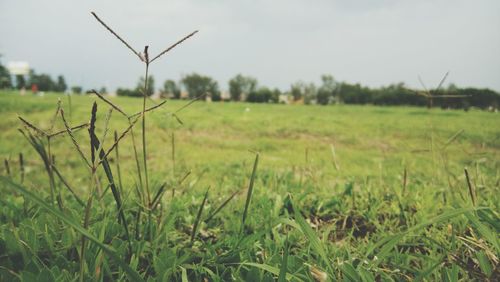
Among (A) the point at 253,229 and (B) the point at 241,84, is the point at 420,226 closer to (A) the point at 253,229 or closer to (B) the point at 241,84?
(A) the point at 253,229

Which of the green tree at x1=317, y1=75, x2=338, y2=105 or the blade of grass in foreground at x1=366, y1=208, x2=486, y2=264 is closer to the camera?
the blade of grass in foreground at x1=366, y1=208, x2=486, y2=264

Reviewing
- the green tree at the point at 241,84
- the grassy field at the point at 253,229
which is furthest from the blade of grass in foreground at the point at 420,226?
the green tree at the point at 241,84

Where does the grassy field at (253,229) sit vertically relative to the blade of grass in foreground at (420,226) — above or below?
below

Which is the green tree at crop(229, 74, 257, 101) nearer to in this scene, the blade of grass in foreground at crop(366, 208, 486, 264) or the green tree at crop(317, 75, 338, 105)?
the green tree at crop(317, 75, 338, 105)

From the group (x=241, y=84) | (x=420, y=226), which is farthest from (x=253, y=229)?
(x=241, y=84)

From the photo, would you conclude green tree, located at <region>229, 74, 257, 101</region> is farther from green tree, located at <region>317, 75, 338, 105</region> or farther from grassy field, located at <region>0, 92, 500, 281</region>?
grassy field, located at <region>0, 92, 500, 281</region>

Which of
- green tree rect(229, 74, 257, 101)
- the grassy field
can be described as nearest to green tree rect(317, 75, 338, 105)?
green tree rect(229, 74, 257, 101)

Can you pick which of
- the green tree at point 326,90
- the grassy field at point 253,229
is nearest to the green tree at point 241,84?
the green tree at point 326,90

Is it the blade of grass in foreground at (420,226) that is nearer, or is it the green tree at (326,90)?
the blade of grass in foreground at (420,226)

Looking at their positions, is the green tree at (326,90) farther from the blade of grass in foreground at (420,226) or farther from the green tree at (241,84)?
the blade of grass in foreground at (420,226)

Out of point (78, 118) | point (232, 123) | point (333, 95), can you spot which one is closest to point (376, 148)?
point (232, 123)

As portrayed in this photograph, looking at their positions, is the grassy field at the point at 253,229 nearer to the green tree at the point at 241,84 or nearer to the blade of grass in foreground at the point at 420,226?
the blade of grass in foreground at the point at 420,226

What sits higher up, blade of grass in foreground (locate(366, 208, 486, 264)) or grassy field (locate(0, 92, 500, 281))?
blade of grass in foreground (locate(366, 208, 486, 264))

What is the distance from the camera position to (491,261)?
0.87m
